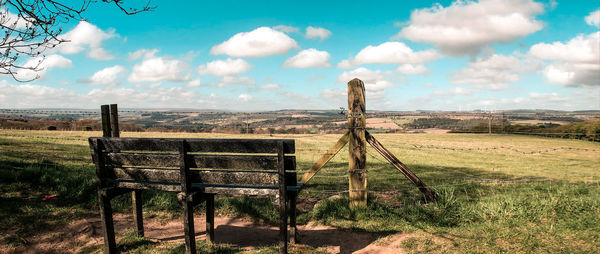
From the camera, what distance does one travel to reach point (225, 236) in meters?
5.26

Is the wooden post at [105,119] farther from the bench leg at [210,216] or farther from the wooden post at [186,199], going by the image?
the bench leg at [210,216]

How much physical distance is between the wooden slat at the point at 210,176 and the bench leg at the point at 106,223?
0.34m

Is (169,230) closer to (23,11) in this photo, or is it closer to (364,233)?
(364,233)

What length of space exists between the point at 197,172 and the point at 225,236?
58.9 inches

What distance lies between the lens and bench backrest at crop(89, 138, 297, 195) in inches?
159

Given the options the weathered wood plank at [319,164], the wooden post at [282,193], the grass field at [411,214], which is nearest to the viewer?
the wooden post at [282,193]

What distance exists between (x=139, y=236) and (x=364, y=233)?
11.6 feet

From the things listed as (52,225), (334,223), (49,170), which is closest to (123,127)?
(49,170)

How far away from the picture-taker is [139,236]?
5102 mm

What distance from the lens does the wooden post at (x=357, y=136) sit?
5.51 m

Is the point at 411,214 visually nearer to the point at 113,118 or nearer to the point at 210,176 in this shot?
the point at 210,176

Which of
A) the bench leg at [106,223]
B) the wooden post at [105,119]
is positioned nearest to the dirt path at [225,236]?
the bench leg at [106,223]

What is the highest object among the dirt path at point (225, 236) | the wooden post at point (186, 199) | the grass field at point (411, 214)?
the wooden post at point (186, 199)

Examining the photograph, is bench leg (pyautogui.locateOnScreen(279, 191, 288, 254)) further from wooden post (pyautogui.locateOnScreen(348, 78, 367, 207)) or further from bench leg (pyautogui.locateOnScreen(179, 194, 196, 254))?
wooden post (pyautogui.locateOnScreen(348, 78, 367, 207))
